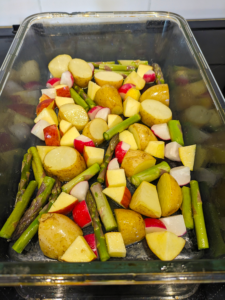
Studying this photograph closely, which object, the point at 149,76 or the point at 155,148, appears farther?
the point at 149,76

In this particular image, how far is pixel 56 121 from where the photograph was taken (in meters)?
1.70

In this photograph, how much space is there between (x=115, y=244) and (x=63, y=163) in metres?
0.57

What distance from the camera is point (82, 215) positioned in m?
1.25

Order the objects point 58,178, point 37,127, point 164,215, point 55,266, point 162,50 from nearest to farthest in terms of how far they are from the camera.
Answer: point 55,266
point 164,215
point 58,178
point 37,127
point 162,50

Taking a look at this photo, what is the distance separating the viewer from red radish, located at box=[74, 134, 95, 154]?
151cm

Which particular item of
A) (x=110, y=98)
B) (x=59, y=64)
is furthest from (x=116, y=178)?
(x=59, y=64)

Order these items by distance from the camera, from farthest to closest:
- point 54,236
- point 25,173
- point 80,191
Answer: point 25,173 < point 80,191 < point 54,236

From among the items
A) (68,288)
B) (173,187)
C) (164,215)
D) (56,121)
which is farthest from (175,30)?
(68,288)

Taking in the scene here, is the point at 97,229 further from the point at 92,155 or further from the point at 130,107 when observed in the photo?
the point at 130,107

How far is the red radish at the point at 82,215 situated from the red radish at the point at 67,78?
3.53ft

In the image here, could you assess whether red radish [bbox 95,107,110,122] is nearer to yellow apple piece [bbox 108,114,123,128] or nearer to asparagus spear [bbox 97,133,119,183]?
yellow apple piece [bbox 108,114,123,128]

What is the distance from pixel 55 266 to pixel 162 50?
6.50 ft

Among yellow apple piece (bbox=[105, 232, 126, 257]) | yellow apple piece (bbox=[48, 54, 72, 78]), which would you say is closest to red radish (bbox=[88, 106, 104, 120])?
yellow apple piece (bbox=[48, 54, 72, 78])

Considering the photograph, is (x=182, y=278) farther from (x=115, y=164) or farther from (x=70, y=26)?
(x=70, y=26)
